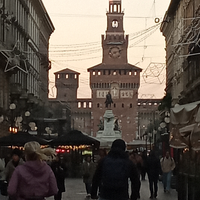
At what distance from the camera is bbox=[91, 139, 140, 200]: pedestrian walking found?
963cm

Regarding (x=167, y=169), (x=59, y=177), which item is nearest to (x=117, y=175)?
(x=59, y=177)

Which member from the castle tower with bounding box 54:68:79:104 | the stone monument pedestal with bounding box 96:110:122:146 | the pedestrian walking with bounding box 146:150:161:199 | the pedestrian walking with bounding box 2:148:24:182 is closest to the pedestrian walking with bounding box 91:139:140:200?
the pedestrian walking with bounding box 2:148:24:182

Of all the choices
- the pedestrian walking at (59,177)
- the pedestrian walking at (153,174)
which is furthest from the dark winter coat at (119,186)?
the pedestrian walking at (153,174)

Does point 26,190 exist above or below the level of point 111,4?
below

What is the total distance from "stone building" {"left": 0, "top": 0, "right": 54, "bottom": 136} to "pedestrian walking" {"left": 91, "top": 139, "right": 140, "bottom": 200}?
23.5 m

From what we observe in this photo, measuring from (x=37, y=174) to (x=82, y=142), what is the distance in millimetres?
31570

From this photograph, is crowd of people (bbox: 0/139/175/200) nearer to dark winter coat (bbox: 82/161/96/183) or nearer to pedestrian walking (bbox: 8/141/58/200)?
pedestrian walking (bbox: 8/141/58/200)

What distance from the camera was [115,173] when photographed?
31.9ft

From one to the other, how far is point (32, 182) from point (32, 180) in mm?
24

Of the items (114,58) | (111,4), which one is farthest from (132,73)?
(111,4)

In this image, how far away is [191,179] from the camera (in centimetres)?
1619

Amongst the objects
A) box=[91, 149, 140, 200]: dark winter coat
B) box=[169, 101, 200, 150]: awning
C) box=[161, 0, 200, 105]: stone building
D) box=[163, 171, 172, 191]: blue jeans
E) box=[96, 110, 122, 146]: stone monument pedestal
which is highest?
box=[161, 0, 200, 105]: stone building

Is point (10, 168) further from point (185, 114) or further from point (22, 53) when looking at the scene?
point (22, 53)

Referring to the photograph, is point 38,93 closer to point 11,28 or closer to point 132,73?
point 11,28
